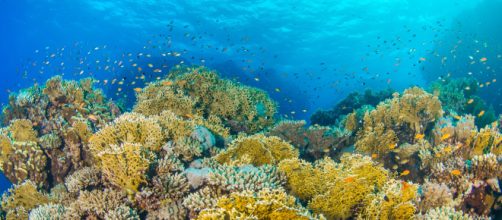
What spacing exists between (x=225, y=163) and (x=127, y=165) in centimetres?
159

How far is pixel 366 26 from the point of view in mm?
43031

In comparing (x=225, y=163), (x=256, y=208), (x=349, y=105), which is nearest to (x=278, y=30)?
(x=349, y=105)

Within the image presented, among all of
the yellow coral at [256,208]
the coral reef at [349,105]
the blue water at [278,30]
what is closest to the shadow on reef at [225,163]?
the yellow coral at [256,208]

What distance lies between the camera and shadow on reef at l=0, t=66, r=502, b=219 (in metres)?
4.53

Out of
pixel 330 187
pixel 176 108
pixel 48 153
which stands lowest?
pixel 330 187

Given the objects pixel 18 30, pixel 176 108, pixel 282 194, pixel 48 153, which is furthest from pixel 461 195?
pixel 18 30

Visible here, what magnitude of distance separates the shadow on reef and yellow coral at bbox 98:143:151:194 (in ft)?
0.06

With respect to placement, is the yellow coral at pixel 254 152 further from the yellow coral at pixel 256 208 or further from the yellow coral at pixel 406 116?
the yellow coral at pixel 406 116

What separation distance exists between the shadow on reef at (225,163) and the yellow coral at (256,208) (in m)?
0.01

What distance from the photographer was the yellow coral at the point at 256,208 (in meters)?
3.23

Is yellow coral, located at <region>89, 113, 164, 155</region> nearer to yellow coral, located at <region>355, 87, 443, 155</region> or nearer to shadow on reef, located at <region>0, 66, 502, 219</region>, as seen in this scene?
shadow on reef, located at <region>0, 66, 502, 219</region>

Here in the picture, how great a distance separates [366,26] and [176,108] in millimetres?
39750

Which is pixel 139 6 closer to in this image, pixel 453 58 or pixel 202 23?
pixel 202 23

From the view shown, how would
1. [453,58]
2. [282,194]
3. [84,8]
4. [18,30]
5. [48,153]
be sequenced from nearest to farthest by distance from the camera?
1. [282,194]
2. [48,153]
3. [453,58]
4. [84,8]
5. [18,30]
